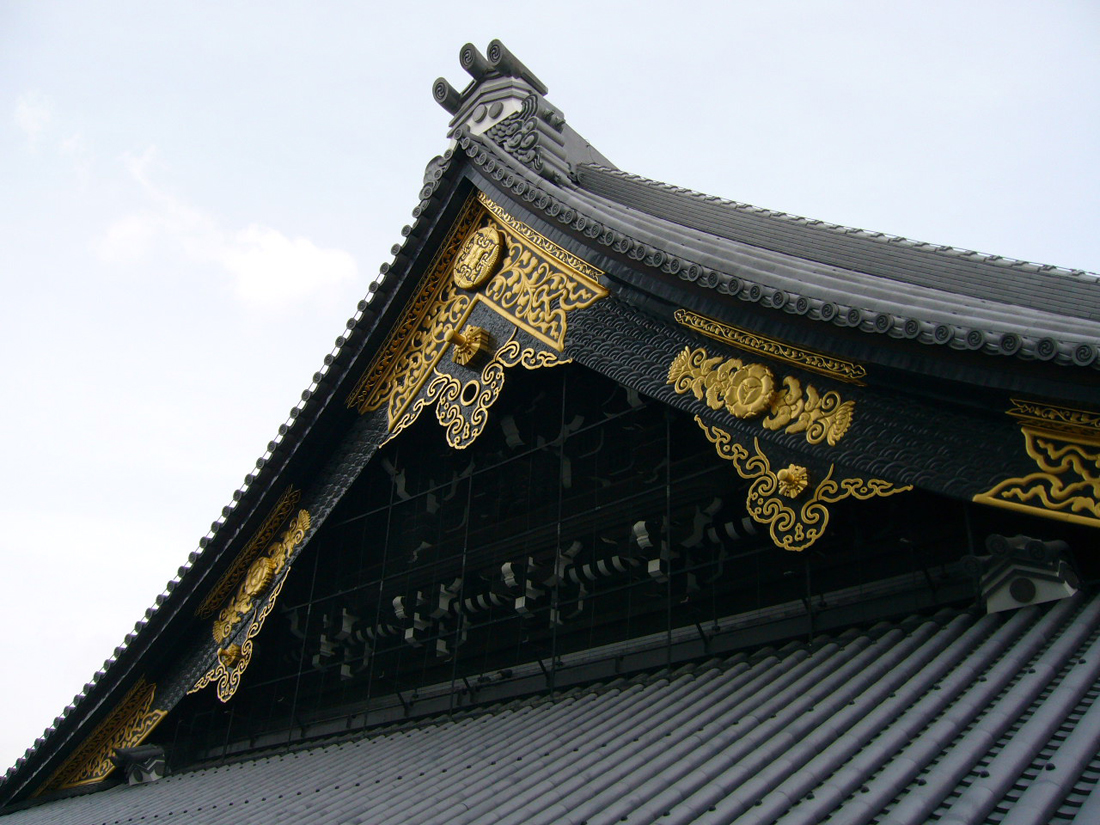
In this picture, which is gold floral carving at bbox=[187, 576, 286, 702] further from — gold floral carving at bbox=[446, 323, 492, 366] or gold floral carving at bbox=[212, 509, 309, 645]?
gold floral carving at bbox=[446, 323, 492, 366]

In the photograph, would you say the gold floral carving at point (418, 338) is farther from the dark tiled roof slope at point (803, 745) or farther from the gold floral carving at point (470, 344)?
the dark tiled roof slope at point (803, 745)

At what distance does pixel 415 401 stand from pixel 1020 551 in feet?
18.0

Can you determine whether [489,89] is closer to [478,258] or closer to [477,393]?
[478,258]

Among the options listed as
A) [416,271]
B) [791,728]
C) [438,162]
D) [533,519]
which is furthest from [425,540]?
[791,728]

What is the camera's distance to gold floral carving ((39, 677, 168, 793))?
437 inches

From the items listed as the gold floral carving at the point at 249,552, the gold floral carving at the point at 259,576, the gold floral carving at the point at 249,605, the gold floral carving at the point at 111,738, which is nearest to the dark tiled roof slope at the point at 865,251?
the gold floral carving at the point at 249,552

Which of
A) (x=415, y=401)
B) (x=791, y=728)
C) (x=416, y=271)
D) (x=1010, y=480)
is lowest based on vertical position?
(x=791, y=728)

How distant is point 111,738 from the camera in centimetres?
1157

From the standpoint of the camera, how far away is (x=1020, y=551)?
5.25m

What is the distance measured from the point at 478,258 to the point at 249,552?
3.94m

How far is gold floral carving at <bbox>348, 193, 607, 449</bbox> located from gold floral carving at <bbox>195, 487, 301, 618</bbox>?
1292mm

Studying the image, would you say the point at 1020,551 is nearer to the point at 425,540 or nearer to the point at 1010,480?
the point at 1010,480

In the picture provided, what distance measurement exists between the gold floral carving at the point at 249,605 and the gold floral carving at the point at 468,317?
1.56 metres

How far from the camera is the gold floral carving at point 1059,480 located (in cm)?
493
